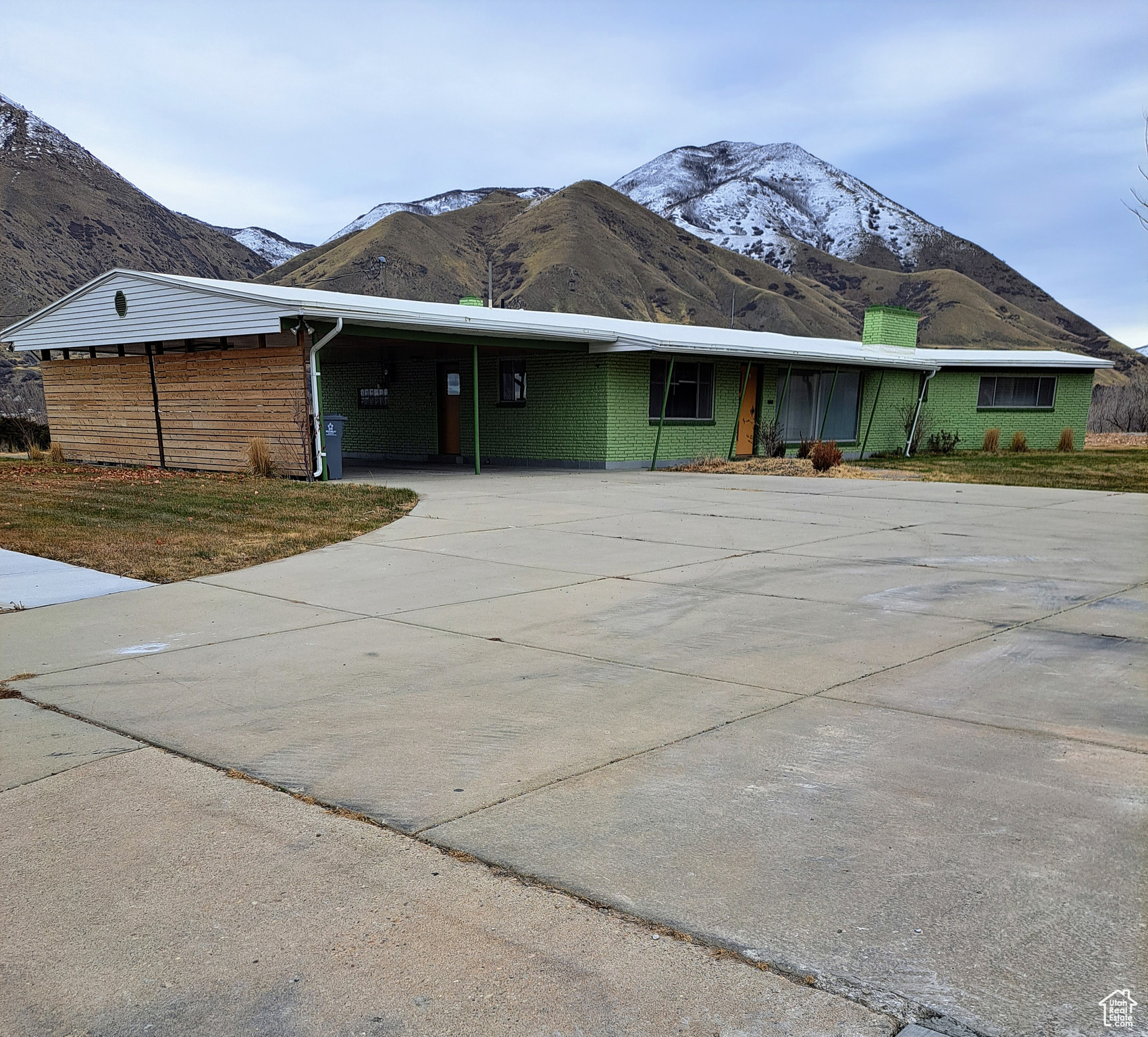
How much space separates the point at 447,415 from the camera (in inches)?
936

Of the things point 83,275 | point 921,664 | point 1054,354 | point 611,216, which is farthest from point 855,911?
point 611,216

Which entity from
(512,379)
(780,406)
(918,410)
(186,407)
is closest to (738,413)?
(780,406)

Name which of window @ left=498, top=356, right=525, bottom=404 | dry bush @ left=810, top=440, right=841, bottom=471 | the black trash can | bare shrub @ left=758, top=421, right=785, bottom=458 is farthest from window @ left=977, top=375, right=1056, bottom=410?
the black trash can

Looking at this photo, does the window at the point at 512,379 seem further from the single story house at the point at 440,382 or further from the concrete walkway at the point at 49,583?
the concrete walkway at the point at 49,583

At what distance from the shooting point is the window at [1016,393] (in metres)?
28.5

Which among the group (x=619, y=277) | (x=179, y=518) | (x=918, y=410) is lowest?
(x=179, y=518)

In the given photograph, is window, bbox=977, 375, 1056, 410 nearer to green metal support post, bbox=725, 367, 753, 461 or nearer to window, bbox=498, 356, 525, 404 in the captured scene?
green metal support post, bbox=725, 367, 753, 461

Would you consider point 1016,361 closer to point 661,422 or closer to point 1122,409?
point 1122,409

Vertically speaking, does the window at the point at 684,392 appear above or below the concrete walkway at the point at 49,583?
above

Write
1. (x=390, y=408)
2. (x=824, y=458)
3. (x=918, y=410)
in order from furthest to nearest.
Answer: (x=918, y=410) < (x=390, y=408) < (x=824, y=458)

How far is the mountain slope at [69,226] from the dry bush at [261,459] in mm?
67160

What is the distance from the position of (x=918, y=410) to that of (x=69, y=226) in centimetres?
10422

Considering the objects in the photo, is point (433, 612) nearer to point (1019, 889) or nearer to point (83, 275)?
point (1019, 889)

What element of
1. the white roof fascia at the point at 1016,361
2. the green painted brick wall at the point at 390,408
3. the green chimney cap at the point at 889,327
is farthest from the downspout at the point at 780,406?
the green painted brick wall at the point at 390,408
